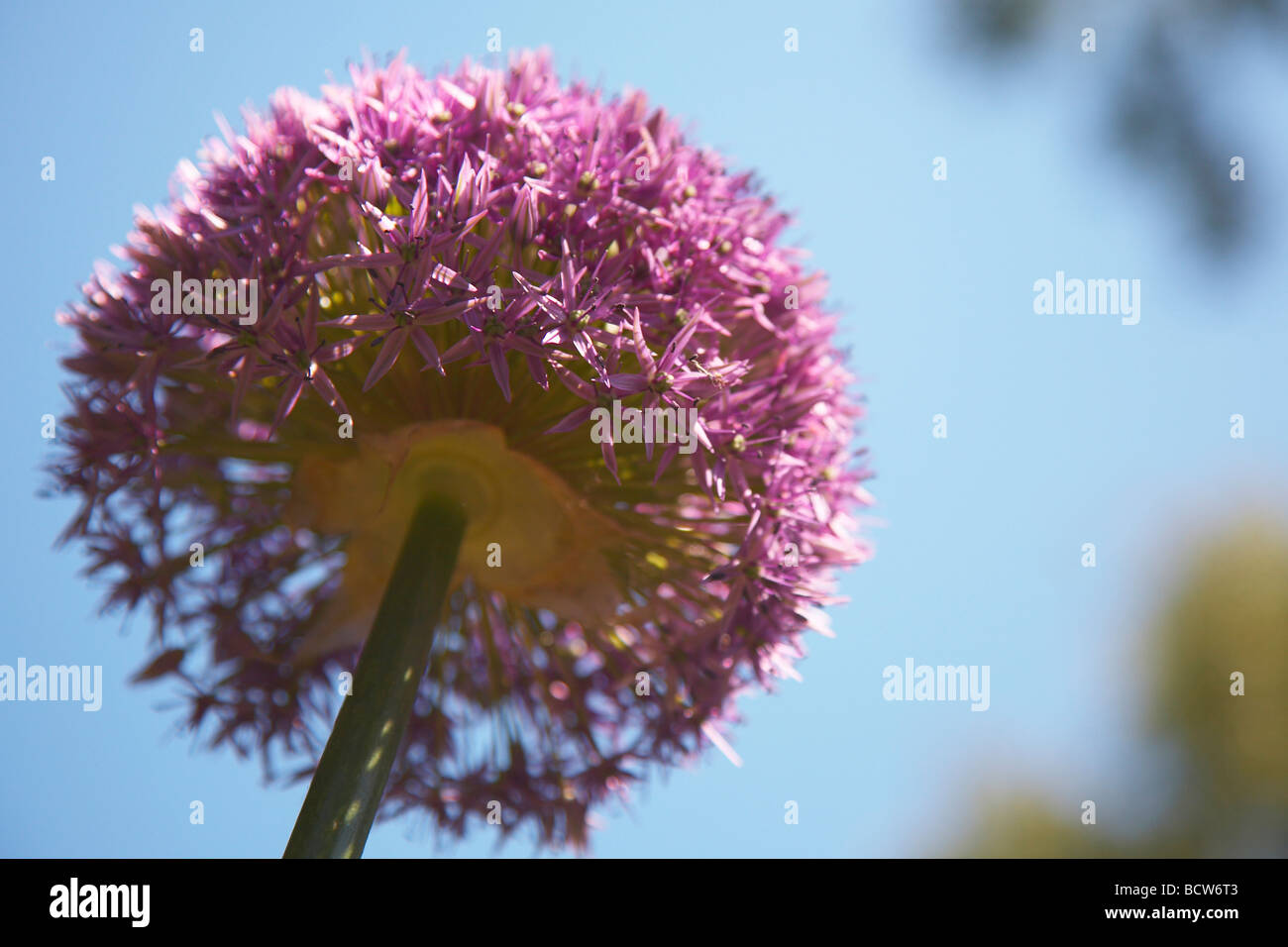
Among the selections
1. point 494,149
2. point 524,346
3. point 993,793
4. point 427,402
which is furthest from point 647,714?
point 993,793

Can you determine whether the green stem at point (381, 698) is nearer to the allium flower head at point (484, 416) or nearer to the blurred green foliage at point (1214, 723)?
the allium flower head at point (484, 416)

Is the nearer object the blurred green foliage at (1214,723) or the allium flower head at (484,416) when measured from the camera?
the allium flower head at (484,416)

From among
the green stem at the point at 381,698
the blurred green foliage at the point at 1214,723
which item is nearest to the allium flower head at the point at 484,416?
the green stem at the point at 381,698

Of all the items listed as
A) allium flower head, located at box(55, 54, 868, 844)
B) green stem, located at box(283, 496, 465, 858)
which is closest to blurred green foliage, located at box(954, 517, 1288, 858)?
allium flower head, located at box(55, 54, 868, 844)

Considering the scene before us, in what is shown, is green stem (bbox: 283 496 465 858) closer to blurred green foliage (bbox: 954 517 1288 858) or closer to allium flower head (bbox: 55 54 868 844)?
allium flower head (bbox: 55 54 868 844)
